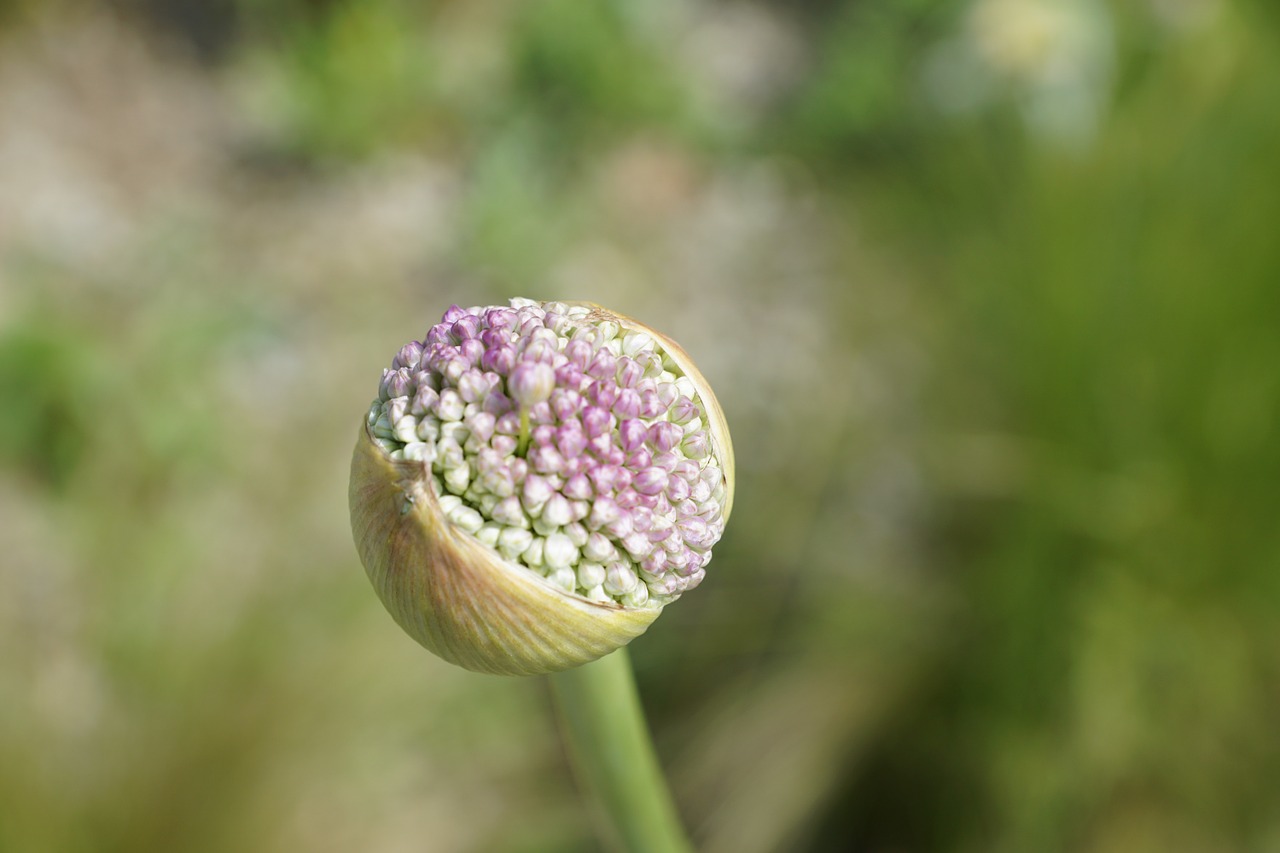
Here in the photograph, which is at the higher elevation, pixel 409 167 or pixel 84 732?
pixel 409 167

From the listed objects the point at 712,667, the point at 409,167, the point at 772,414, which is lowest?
the point at 712,667

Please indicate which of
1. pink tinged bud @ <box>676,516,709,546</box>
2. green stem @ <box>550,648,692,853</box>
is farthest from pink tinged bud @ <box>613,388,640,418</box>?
green stem @ <box>550,648,692,853</box>

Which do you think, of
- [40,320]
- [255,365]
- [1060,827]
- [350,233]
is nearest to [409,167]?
[350,233]

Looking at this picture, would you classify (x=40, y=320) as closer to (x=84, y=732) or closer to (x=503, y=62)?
(x=84, y=732)

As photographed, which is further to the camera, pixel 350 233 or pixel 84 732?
pixel 350 233

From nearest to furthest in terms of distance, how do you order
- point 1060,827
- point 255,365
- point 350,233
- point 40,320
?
point 1060,827
point 40,320
point 255,365
point 350,233

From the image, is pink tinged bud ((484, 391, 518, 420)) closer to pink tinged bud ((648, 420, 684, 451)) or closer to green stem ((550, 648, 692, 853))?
pink tinged bud ((648, 420, 684, 451))

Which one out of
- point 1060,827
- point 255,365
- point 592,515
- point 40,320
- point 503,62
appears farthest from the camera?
point 503,62

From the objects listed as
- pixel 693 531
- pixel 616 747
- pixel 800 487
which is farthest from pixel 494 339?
pixel 800 487
